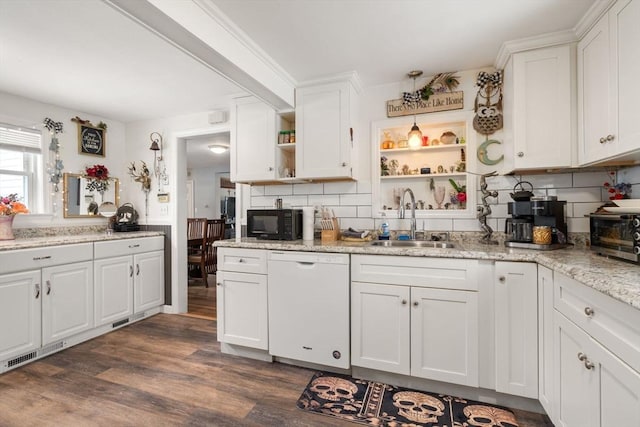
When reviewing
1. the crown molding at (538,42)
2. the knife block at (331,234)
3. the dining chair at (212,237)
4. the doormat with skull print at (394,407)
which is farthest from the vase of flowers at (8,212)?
the crown molding at (538,42)

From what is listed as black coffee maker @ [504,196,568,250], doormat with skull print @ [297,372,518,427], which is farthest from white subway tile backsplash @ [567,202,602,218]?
doormat with skull print @ [297,372,518,427]

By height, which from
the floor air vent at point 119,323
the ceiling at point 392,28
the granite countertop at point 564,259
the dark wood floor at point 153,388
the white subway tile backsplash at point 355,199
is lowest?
the dark wood floor at point 153,388

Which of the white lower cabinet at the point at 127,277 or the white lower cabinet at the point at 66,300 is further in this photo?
the white lower cabinet at the point at 127,277

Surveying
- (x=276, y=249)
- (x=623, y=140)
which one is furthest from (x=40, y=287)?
(x=623, y=140)

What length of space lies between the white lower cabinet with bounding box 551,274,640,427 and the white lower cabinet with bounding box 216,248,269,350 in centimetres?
181

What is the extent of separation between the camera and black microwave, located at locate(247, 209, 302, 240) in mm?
2478

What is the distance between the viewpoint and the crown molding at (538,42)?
1.93 meters

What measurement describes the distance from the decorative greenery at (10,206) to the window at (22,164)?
20 centimetres

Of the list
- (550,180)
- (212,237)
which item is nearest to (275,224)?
(550,180)

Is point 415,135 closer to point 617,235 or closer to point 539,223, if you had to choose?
point 539,223

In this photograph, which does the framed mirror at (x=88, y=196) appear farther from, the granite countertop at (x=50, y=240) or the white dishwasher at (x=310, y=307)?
the white dishwasher at (x=310, y=307)

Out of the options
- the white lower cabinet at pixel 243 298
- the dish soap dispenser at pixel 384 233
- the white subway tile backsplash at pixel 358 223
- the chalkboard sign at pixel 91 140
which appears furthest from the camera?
the chalkboard sign at pixel 91 140

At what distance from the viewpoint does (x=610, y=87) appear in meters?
1.62

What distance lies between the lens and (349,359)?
209 cm
